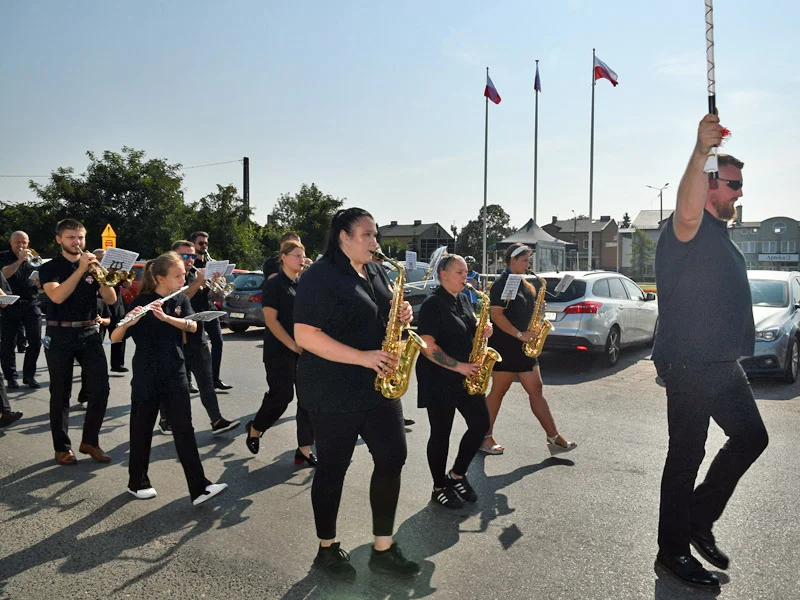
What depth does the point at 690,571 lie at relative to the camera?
3.32m

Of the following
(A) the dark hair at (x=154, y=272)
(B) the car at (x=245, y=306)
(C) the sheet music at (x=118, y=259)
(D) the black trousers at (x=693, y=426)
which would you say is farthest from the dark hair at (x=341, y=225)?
(B) the car at (x=245, y=306)

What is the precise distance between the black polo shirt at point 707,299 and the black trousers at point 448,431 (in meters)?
1.53

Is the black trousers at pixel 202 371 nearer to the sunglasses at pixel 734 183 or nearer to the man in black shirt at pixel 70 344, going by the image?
the man in black shirt at pixel 70 344

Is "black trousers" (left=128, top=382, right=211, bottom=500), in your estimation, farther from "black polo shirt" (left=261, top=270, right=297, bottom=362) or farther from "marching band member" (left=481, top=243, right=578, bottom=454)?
"marching band member" (left=481, top=243, right=578, bottom=454)

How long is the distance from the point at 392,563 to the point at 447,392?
1392 millimetres

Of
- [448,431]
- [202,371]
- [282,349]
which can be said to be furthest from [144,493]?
[448,431]

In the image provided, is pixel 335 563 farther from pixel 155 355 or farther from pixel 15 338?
pixel 15 338

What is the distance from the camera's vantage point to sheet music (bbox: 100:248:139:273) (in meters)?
5.46

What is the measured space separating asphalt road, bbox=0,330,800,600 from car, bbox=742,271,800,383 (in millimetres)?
2150

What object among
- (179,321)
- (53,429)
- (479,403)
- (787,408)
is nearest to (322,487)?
(479,403)

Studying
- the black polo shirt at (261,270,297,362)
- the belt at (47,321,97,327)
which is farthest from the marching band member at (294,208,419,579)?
the belt at (47,321,97,327)

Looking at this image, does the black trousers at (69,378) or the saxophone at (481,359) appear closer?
the saxophone at (481,359)

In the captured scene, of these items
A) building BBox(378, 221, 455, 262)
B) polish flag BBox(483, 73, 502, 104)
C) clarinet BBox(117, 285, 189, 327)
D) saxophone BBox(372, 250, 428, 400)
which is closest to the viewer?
saxophone BBox(372, 250, 428, 400)

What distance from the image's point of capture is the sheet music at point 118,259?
17.9 feet
